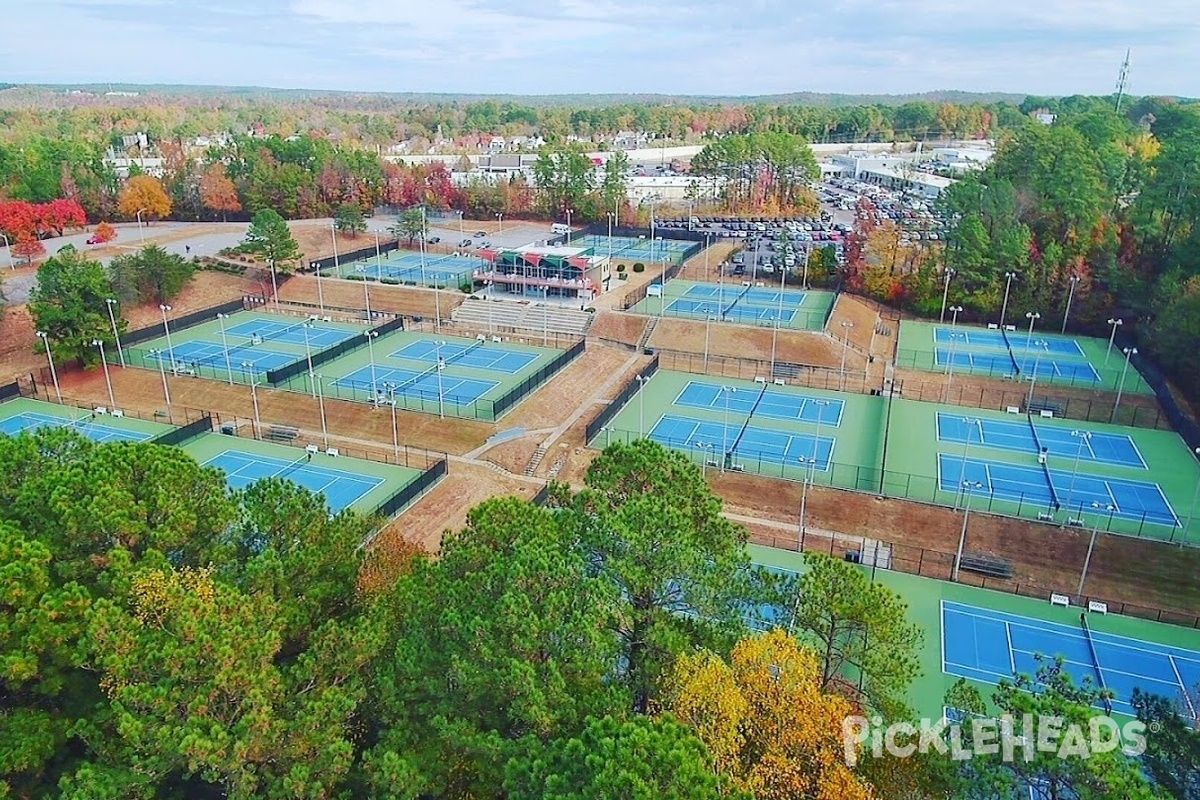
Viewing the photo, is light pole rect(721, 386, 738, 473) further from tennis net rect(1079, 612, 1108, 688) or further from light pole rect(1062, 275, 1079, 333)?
light pole rect(1062, 275, 1079, 333)

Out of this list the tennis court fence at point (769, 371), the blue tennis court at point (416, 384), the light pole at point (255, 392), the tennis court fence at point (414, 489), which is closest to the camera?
the tennis court fence at point (414, 489)

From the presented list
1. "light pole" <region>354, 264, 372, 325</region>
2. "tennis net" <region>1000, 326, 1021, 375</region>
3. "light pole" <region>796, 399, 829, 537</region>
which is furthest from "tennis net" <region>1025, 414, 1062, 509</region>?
"light pole" <region>354, 264, 372, 325</region>

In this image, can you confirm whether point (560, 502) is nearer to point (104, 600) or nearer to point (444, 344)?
point (104, 600)

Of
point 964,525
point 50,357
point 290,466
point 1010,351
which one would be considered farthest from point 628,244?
point 964,525

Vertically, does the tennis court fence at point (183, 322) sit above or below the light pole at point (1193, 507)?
above

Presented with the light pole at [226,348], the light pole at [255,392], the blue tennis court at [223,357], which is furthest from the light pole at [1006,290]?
the light pole at [226,348]

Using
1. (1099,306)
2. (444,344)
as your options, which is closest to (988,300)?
(1099,306)

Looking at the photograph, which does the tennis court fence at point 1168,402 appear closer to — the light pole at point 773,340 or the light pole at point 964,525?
the light pole at point 964,525
